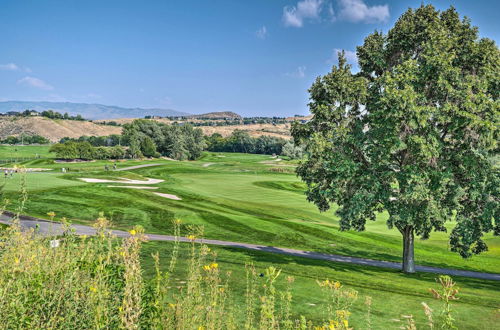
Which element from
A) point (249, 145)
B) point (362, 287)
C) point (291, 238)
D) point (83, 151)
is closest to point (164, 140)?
point (83, 151)

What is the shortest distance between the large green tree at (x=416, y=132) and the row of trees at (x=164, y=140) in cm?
11068

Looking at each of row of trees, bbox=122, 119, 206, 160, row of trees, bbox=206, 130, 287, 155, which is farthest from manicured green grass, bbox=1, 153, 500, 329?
row of trees, bbox=206, 130, 287, 155

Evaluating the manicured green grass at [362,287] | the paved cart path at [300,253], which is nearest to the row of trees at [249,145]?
the paved cart path at [300,253]

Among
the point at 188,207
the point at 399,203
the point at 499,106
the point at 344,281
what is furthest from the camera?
the point at 188,207

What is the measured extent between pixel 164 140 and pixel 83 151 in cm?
3358

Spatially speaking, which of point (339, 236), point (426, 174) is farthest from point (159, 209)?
point (426, 174)

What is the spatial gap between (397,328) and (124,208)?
2774 cm

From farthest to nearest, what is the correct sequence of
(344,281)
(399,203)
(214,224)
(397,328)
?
1. (214,224)
2. (399,203)
3. (344,281)
4. (397,328)

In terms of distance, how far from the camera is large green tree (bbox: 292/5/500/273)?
750 inches

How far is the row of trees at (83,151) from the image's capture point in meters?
107

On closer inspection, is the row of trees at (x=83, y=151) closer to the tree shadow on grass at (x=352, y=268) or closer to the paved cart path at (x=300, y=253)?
the paved cart path at (x=300, y=253)

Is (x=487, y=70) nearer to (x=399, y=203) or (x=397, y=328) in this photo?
(x=399, y=203)

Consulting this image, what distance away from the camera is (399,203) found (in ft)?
67.3

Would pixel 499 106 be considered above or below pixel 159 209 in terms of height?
above
